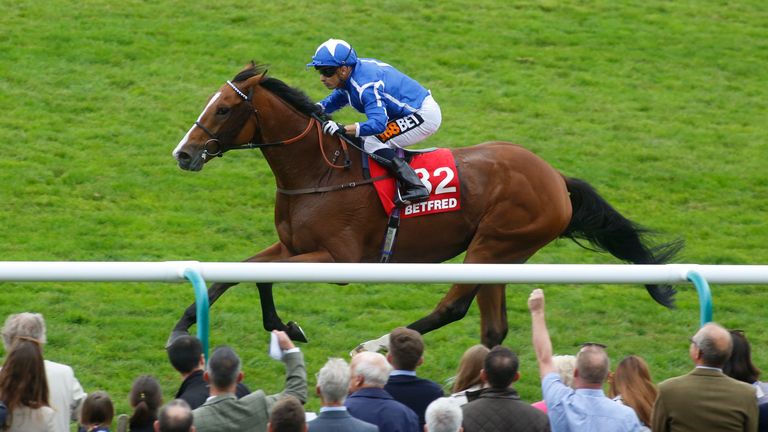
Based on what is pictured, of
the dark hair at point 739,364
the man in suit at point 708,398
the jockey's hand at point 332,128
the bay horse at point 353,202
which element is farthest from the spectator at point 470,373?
the jockey's hand at point 332,128

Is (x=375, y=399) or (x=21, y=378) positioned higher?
(x=21, y=378)

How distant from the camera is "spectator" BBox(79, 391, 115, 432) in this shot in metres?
4.35

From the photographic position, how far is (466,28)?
15008mm

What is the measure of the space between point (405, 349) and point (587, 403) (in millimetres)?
723

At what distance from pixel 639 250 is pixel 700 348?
3.72 meters

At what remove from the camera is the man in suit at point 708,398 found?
14.5ft

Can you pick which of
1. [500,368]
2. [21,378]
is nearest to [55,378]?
[21,378]

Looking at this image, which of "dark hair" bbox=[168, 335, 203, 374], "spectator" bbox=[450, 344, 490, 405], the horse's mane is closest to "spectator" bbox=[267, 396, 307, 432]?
"dark hair" bbox=[168, 335, 203, 374]

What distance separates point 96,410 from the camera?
435 centimetres

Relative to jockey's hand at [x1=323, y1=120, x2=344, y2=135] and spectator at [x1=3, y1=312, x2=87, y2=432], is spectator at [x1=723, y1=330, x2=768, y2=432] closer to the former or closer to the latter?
spectator at [x1=3, y1=312, x2=87, y2=432]

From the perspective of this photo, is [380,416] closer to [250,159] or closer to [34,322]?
[34,322]

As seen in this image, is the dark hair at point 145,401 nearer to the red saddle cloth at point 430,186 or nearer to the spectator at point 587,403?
the spectator at point 587,403

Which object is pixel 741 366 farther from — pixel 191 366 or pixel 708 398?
pixel 191 366

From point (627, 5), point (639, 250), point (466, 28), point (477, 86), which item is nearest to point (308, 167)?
point (639, 250)
